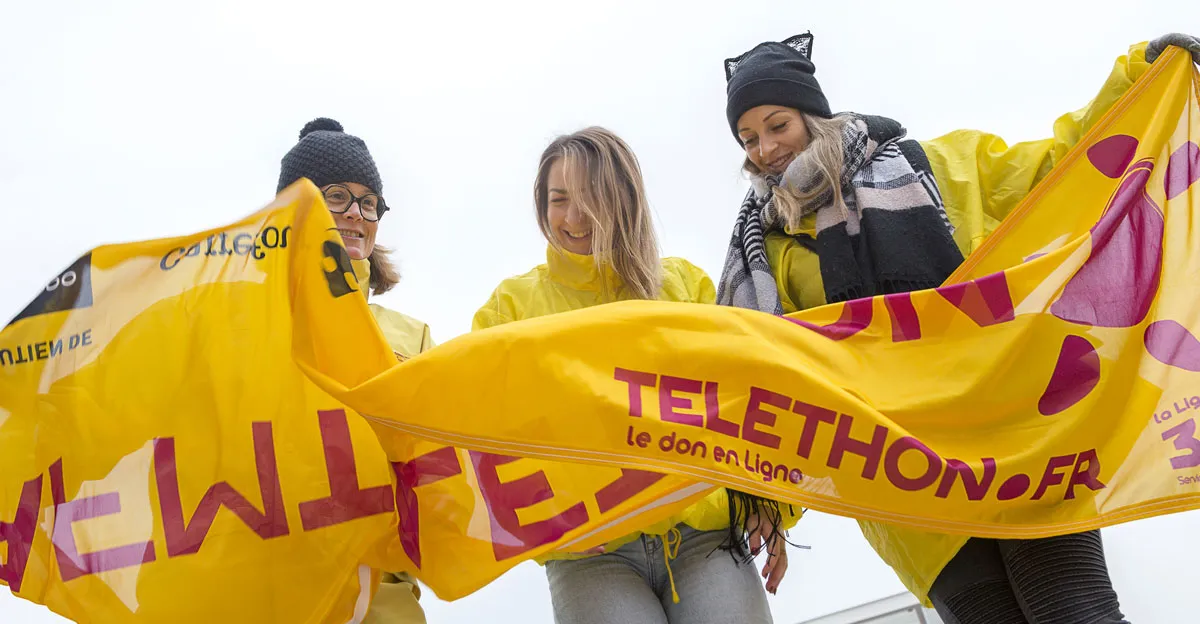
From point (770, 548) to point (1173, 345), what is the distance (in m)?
0.93

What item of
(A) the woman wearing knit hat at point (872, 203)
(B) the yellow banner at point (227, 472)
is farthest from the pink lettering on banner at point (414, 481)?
(A) the woman wearing knit hat at point (872, 203)

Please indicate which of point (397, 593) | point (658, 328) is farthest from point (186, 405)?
point (658, 328)

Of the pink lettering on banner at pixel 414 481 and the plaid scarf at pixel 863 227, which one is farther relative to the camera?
the plaid scarf at pixel 863 227

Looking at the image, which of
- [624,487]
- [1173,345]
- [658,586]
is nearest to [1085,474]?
[1173,345]

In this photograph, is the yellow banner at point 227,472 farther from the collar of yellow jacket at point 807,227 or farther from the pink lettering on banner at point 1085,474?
the collar of yellow jacket at point 807,227

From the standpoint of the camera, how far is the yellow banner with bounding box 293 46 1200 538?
1763 mm

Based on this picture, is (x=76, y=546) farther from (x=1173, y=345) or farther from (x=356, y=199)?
(x=1173, y=345)

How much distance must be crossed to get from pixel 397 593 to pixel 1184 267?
1.67m

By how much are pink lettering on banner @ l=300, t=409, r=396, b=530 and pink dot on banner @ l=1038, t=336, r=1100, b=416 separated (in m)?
1.20

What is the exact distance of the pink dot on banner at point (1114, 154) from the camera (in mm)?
2227

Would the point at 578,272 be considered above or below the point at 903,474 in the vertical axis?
above

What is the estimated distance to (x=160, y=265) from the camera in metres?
1.97

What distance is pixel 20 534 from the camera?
1.86m

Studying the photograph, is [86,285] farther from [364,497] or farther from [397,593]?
[397,593]
